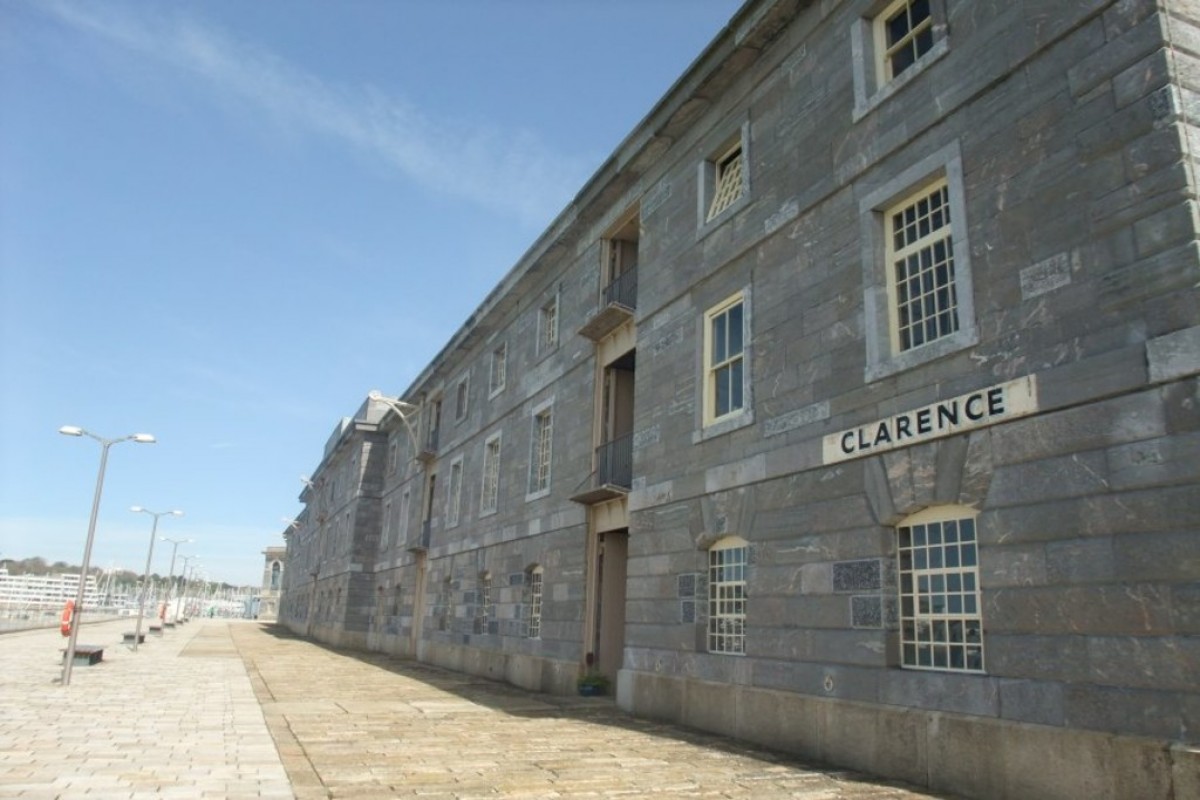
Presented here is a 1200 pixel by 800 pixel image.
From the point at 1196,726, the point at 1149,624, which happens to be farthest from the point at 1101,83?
the point at 1196,726

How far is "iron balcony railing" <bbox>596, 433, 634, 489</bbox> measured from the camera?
1650 centimetres

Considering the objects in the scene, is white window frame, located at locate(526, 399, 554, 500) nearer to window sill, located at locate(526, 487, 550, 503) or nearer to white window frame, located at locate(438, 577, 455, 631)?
window sill, located at locate(526, 487, 550, 503)

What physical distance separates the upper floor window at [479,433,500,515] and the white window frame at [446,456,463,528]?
7.47 ft

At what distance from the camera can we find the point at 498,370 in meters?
25.2

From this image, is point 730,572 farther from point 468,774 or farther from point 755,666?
point 468,774

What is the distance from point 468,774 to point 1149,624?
6135 millimetres

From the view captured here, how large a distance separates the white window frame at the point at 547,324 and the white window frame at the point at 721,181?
24.4 feet

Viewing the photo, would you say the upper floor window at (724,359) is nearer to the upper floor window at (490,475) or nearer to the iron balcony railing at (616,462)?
the iron balcony railing at (616,462)

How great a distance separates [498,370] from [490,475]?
Answer: 316cm

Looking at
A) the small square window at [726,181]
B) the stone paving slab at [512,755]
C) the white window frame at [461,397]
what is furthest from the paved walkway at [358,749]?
the white window frame at [461,397]

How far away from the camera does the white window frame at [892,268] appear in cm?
877

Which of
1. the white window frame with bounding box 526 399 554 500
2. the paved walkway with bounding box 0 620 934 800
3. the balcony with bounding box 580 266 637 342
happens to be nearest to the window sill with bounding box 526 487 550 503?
the white window frame with bounding box 526 399 554 500

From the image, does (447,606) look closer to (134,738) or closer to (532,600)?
(532,600)

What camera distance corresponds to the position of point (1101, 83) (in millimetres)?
7602
